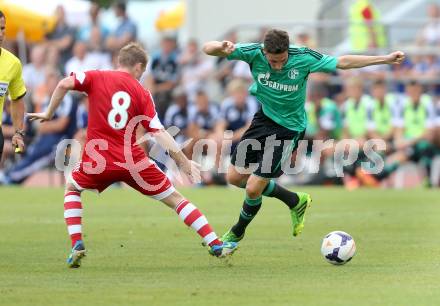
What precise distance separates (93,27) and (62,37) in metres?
0.80

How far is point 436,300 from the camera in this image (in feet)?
25.0

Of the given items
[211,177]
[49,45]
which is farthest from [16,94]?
[49,45]

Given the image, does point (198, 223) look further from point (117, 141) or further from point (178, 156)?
point (117, 141)

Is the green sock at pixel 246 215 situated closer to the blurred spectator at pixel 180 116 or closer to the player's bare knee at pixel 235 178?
the player's bare knee at pixel 235 178

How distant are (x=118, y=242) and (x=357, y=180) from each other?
11.1 metres

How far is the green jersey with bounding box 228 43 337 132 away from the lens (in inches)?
418

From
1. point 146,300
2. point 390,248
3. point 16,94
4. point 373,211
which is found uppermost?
point 16,94

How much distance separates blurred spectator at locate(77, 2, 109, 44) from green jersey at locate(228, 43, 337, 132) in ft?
45.9

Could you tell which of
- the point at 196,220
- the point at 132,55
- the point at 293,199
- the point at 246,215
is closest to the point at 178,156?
the point at 196,220

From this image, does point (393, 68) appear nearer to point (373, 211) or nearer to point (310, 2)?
point (310, 2)

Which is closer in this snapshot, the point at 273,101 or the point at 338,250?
the point at 338,250

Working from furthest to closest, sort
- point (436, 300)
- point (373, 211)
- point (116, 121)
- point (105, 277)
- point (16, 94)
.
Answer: point (373, 211)
point (16, 94)
point (116, 121)
point (105, 277)
point (436, 300)

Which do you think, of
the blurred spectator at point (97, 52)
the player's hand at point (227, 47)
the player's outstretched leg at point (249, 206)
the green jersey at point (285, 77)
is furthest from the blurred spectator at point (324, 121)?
the player's hand at point (227, 47)

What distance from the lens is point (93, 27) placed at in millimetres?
24547
